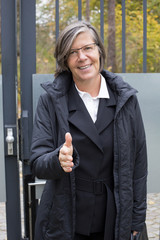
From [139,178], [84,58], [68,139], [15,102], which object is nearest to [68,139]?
[68,139]

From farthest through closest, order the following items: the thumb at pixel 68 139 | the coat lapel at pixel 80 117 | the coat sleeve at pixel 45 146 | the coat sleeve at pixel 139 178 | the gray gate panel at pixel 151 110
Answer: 1. the gray gate panel at pixel 151 110
2. the coat sleeve at pixel 139 178
3. the coat lapel at pixel 80 117
4. the coat sleeve at pixel 45 146
5. the thumb at pixel 68 139

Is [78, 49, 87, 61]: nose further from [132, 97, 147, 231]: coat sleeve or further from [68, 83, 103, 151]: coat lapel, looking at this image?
[132, 97, 147, 231]: coat sleeve

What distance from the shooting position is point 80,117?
209cm

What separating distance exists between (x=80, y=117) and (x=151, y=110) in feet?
3.87

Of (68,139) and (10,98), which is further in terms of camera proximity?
(10,98)

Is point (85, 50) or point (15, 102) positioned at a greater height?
point (85, 50)

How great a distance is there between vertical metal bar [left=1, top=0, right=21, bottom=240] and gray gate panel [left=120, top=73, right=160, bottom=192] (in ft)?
3.28

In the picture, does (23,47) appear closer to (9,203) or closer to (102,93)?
(102,93)

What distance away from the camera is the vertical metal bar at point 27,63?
279cm

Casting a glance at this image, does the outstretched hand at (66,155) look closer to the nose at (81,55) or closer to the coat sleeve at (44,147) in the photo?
the coat sleeve at (44,147)

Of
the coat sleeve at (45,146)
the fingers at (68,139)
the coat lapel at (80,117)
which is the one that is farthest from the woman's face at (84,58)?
the fingers at (68,139)

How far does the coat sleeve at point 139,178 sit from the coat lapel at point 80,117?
12.6 inches

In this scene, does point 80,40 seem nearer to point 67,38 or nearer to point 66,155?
point 67,38

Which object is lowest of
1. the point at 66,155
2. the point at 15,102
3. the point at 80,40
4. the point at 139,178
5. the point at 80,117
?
the point at 139,178
